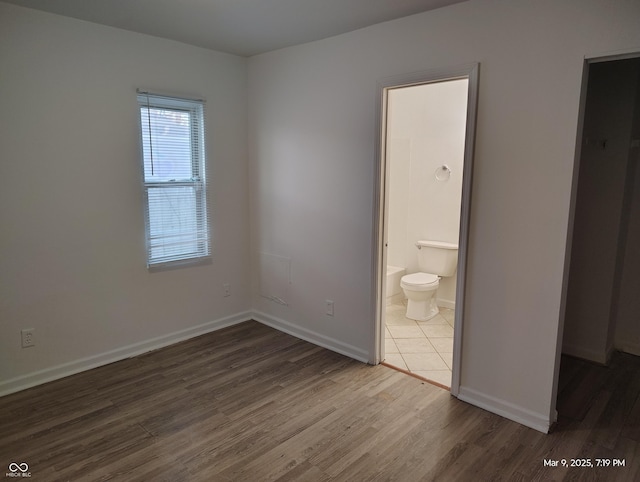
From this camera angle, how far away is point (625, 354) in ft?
11.7

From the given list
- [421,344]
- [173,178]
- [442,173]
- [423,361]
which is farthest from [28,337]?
[442,173]

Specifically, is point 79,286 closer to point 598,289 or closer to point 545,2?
point 545,2

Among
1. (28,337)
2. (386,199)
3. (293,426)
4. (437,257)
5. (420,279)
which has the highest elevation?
(386,199)

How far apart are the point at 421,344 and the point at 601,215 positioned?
177 centimetres

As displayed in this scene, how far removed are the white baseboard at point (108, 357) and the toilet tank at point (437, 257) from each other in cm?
203

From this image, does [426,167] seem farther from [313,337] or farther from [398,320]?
→ [313,337]

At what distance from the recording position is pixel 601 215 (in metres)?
3.39

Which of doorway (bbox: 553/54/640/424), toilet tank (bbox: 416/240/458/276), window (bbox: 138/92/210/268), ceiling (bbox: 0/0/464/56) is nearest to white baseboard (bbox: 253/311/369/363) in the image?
window (bbox: 138/92/210/268)

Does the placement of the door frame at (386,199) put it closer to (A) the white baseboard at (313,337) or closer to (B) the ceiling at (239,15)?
(A) the white baseboard at (313,337)

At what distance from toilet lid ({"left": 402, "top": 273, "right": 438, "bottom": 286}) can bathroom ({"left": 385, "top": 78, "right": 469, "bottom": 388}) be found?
0.22 ft

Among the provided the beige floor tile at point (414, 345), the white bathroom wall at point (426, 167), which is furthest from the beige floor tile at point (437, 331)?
the white bathroom wall at point (426, 167)

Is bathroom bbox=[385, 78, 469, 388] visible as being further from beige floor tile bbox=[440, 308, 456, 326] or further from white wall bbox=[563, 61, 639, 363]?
white wall bbox=[563, 61, 639, 363]

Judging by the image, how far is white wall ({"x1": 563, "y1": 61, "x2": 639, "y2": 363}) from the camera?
323cm

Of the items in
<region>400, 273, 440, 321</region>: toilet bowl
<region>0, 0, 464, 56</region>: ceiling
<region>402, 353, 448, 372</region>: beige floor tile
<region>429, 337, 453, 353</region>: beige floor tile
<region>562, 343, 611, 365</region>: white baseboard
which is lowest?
<region>402, 353, 448, 372</region>: beige floor tile
